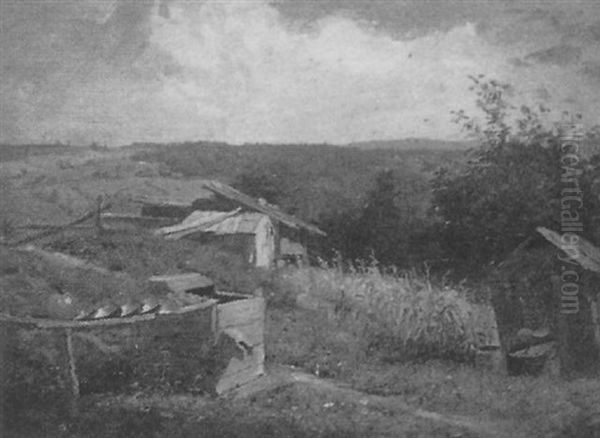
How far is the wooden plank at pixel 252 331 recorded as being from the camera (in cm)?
426

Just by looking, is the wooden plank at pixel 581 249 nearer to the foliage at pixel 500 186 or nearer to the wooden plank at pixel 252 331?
the foliage at pixel 500 186

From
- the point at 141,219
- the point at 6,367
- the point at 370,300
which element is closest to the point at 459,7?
the point at 370,300

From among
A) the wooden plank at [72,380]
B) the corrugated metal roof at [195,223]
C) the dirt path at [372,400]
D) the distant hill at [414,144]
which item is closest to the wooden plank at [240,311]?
the dirt path at [372,400]

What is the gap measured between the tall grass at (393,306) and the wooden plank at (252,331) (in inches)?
11.1

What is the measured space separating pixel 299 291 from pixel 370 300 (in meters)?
0.48

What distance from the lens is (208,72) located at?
4.73 metres

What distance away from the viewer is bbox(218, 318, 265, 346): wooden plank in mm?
4255

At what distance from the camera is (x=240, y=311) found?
427cm

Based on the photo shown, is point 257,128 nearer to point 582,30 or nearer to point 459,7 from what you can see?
point 459,7

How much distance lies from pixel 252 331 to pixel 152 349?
0.59m
